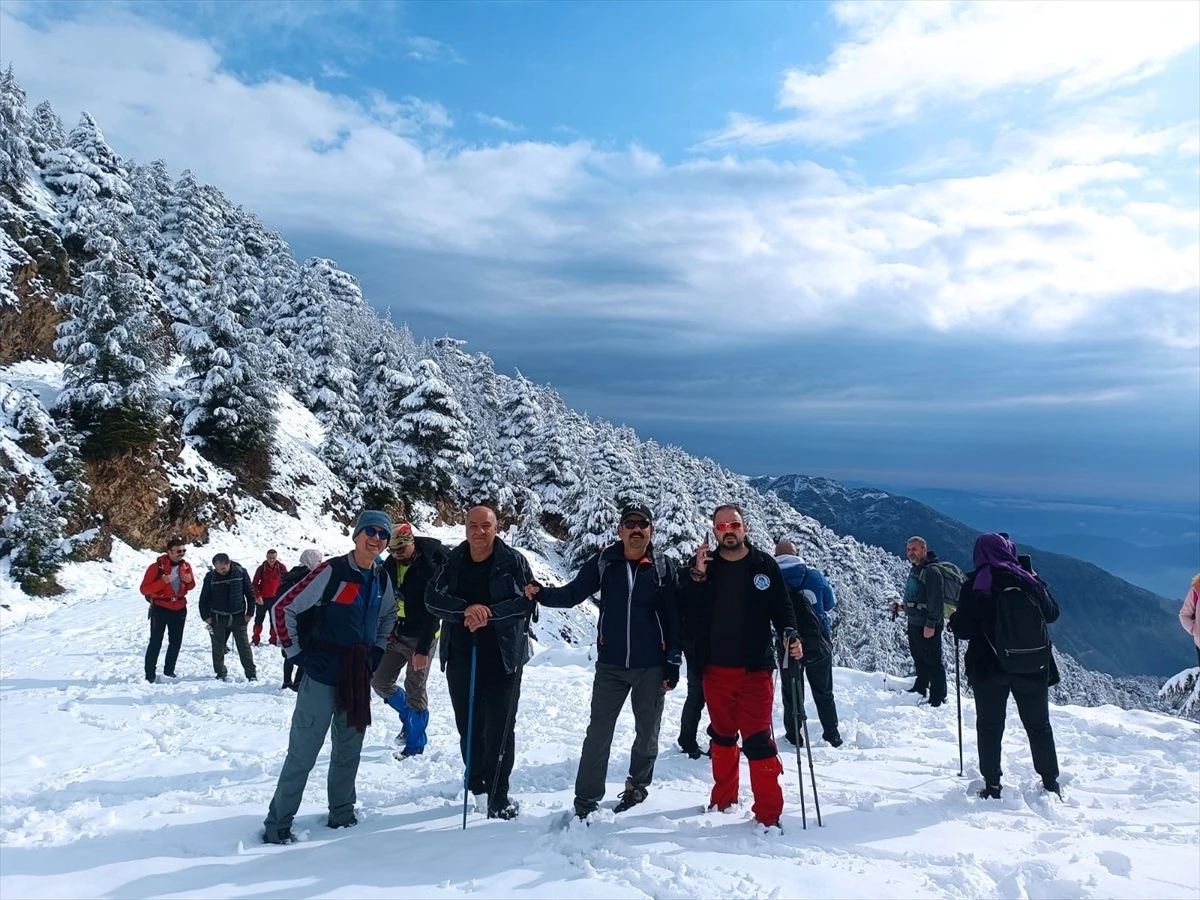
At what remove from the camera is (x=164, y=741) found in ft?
27.8

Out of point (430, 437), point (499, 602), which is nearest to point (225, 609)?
point (499, 602)

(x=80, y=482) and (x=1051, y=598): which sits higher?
(x=80, y=482)

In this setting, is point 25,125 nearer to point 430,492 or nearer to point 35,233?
point 35,233

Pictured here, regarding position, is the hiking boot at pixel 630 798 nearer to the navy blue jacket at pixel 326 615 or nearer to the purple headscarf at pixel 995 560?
the navy blue jacket at pixel 326 615

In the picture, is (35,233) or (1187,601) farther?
(35,233)

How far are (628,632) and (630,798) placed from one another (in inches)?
55.4

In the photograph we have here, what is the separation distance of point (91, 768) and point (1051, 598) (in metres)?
9.49

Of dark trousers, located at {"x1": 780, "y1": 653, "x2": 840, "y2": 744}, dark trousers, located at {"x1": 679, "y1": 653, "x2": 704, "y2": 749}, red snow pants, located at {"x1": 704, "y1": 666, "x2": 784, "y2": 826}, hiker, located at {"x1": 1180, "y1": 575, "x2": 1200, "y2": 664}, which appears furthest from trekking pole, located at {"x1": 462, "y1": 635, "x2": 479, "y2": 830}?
hiker, located at {"x1": 1180, "y1": 575, "x2": 1200, "y2": 664}

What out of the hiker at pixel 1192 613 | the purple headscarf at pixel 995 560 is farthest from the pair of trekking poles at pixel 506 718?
the hiker at pixel 1192 613

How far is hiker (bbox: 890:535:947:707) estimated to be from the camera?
416 inches

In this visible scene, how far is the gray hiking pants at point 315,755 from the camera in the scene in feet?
16.8

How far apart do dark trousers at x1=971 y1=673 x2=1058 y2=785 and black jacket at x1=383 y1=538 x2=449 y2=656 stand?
5.48m

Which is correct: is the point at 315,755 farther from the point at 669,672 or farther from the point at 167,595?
the point at 167,595

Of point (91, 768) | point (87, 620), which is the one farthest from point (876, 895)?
point (87, 620)
